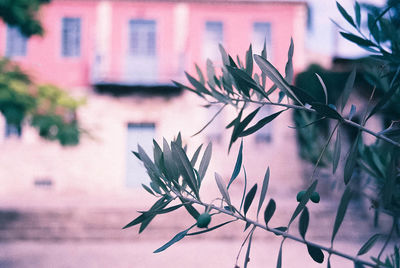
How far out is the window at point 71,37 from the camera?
1225cm

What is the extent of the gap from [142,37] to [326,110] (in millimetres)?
12418

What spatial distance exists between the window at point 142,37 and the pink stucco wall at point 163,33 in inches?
7.7

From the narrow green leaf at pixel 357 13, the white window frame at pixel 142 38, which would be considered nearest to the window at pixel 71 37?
the white window frame at pixel 142 38

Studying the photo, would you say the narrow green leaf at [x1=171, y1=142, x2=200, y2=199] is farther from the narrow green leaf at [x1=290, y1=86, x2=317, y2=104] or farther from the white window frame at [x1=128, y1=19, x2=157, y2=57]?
the white window frame at [x1=128, y1=19, x2=157, y2=57]

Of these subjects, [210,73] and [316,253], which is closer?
[316,253]

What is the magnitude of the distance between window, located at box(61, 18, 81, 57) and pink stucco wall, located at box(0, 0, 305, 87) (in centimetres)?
15

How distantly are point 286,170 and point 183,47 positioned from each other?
5.67 meters

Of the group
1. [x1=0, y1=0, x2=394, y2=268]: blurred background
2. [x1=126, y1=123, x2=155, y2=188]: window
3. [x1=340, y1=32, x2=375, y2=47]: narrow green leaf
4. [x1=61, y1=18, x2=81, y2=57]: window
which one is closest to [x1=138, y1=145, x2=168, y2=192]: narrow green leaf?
[x1=340, y1=32, x2=375, y2=47]: narrow green leaf

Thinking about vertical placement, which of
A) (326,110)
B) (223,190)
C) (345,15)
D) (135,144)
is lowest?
(135,144)

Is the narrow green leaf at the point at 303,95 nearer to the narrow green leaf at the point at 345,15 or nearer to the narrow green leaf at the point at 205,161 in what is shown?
the narrow green leaf at the point at 205,161

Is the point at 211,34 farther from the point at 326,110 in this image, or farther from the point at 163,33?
the point at 326,110

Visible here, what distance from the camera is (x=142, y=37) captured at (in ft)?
41.1

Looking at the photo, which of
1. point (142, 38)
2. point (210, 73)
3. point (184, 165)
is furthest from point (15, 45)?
point (184, 165)

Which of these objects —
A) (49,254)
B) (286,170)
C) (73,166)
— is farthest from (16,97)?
(286,170)
